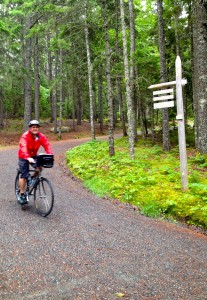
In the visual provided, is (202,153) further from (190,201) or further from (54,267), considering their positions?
(54,267)

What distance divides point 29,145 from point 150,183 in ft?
12.9

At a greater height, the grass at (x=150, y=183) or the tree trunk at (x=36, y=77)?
the tree trunk at (x=36, y=77)

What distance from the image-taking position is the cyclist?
21.3 feet

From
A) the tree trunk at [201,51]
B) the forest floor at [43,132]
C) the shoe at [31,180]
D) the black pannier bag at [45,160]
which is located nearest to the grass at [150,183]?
the tree trunk at [201,51]

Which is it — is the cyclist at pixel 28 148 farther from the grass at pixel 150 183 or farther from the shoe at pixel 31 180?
the grass at pixel 150 183

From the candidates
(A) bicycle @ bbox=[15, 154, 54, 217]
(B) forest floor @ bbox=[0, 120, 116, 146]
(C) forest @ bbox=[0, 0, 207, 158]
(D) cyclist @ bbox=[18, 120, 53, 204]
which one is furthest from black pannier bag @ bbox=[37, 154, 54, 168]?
(B) forest floor @ bbox=[0, 120, 116, 146]

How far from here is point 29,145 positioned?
6656mm

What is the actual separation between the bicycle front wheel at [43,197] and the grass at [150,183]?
232cm

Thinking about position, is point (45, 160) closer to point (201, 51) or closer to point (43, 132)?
point (201, 51)

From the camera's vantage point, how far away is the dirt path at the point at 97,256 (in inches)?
141

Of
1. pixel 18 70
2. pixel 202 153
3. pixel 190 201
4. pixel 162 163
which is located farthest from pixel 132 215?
pixel 18 70

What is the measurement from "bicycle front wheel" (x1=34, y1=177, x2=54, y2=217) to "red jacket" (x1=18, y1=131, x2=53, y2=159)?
0.72 meters

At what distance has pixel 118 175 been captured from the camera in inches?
381

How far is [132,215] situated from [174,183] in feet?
7.65
